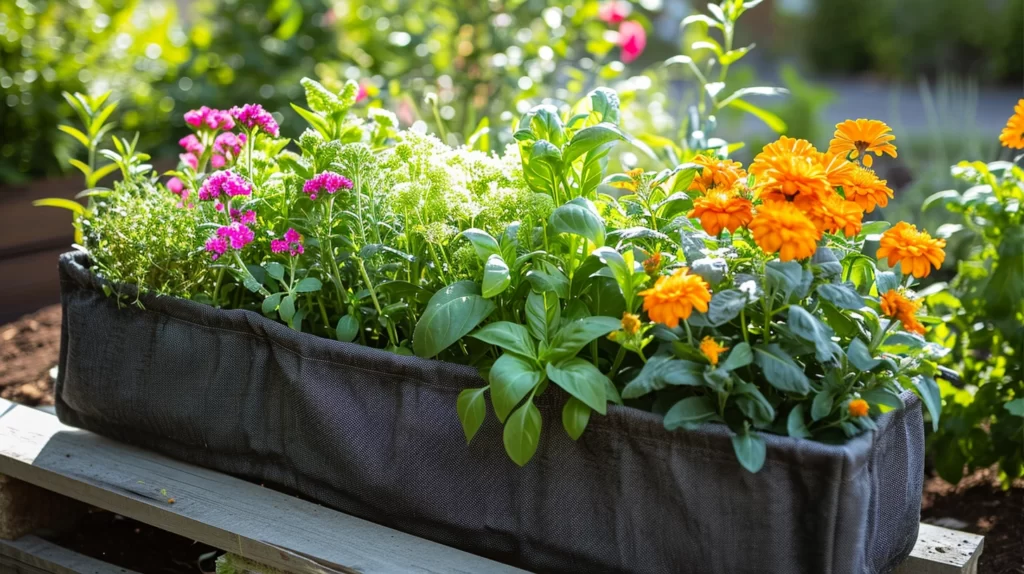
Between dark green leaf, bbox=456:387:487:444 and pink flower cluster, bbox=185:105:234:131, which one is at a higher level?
pink flower cluster, bbox=185:105:234:131

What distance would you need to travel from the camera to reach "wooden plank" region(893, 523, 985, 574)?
56.6 inches

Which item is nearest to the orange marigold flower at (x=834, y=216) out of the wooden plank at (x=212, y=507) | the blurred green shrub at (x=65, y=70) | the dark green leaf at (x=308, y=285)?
the wooden plank at (x=212, y=507)

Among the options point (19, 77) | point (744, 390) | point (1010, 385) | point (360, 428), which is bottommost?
point (1010, 385)

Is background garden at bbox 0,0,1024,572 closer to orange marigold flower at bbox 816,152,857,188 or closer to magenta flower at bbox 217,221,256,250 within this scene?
orange marigold flower at bbox 816,152,857,188

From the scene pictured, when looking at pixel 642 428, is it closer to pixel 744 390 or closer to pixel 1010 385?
pixel 744 390

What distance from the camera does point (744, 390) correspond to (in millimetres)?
1212

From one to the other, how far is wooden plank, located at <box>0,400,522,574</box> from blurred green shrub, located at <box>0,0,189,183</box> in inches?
71.1

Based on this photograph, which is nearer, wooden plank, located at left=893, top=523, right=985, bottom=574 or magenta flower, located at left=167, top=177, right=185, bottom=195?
wooden plank, located at left=893, top=523, right=985, bottom=574

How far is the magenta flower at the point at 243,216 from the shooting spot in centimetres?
155

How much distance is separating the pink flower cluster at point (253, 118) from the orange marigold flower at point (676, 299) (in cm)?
77

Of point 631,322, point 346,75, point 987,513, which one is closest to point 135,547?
point 631,322

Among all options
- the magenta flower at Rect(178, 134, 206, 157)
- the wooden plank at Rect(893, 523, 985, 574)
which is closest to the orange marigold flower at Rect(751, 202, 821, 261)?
the wooden plank at Rect(893, 523, 985, 574)

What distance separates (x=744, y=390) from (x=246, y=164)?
3.36 ft

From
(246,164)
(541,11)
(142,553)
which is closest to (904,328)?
(246,164)
